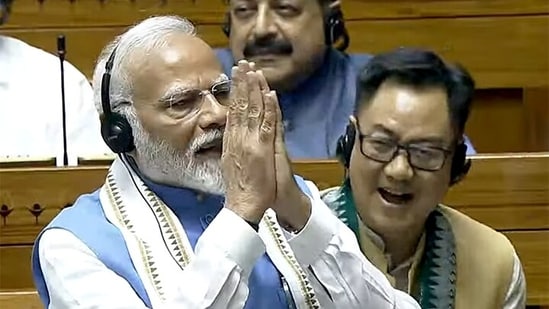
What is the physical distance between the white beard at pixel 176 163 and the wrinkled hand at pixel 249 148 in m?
0.06

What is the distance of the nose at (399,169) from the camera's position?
147 cm

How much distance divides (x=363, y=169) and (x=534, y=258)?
1.47ft

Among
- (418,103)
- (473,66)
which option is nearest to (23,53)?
(473,66)

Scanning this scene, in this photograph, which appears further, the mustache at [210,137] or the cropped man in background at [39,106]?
the cropped man in background at [39,106]

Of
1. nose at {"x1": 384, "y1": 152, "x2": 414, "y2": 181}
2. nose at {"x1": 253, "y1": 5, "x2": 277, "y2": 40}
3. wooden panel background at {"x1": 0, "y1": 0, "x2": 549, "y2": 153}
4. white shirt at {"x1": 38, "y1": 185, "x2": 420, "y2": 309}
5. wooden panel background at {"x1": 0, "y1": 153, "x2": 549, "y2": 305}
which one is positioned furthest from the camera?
wooden panel background at {"x1": 0, "y1": 0, "x2": 549, "y2": 153}

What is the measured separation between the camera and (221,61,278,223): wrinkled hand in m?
1.19

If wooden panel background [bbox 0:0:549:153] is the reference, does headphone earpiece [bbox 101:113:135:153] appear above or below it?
above

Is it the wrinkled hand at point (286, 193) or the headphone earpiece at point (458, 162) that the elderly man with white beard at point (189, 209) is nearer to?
the wrinkled hand at point (286, 193)

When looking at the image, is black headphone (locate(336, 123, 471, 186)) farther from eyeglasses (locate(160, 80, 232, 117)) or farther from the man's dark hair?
eyeglasses (locate(160, 80, 232, 117))

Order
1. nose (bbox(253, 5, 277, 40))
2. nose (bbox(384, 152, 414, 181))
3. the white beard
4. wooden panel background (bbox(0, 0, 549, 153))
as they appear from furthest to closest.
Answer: wooden panel background (bbox(0, 0, 549, 153)), nose (bbox(253, 5, 277, 40)), nose (bbox(384, 152, 414, 181)), the white beard

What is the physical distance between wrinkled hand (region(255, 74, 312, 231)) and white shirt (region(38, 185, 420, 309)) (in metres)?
0.01

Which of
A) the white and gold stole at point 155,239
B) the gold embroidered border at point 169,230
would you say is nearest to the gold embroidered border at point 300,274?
the white and gold stole at point 155,239

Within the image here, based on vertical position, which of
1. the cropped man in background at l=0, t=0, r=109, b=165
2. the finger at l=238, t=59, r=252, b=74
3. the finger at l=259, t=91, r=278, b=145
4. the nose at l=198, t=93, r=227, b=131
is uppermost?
the finger at l=238, t=59, r=252, b=74

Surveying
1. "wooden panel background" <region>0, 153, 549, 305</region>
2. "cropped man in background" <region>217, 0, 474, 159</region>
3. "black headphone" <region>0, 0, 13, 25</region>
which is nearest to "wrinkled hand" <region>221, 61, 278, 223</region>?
"wooden panel background" <region>0, 153, 549, 305</region>
